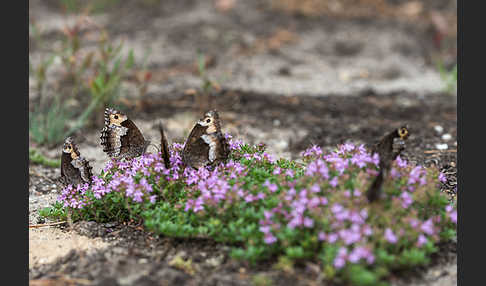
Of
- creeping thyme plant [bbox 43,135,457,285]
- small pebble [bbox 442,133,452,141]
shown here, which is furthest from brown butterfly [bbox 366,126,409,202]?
small pebble [bbox 442,133,452,141]

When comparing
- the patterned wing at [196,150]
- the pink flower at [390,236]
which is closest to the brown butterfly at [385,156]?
the pink flower at [390,236]

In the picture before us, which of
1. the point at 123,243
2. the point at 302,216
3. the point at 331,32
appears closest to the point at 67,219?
the point at 123,243

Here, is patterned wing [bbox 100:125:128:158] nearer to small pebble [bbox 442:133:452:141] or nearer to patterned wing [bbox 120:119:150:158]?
patterned wing [bbox 120:119:150:158]

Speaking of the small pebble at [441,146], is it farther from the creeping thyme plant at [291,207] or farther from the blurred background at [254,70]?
the creeping thyme plant at [291,207]

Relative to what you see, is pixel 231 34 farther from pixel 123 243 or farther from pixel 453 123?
pixel 123 243

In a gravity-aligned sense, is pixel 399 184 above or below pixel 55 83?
below
